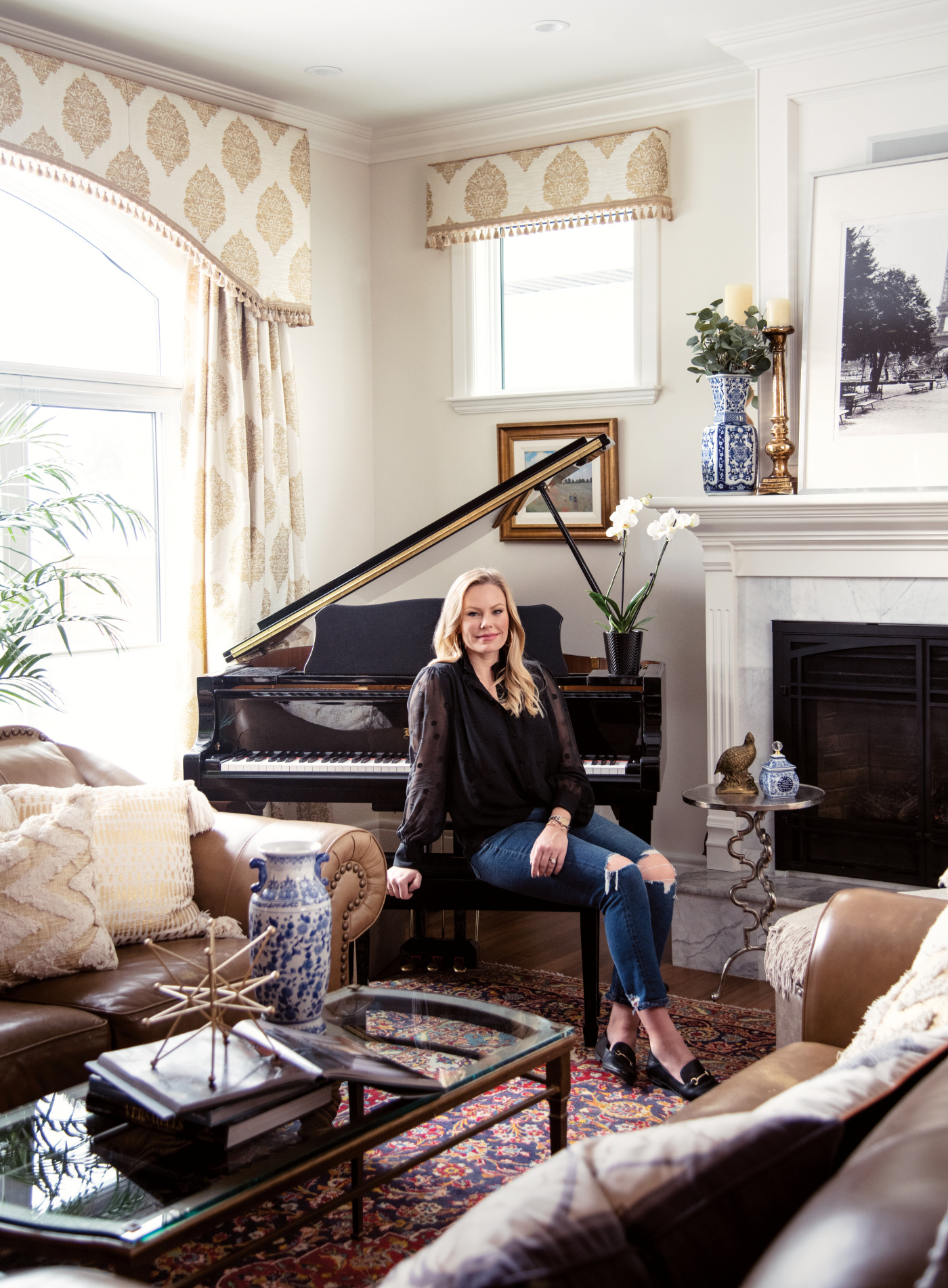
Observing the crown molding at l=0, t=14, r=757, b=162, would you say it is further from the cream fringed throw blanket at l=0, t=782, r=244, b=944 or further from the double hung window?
the cream fringed throw blanket at l=0, t=782, r=244, b=944

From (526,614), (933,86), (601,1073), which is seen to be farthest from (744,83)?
(601,1073)

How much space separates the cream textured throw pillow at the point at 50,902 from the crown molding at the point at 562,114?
11.0 ft

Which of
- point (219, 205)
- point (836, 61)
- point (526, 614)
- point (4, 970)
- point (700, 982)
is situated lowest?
point (700, 982)

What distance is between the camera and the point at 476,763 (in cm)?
300

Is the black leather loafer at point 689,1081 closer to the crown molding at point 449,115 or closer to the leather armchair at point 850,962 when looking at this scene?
the leather armchair at point 850,962

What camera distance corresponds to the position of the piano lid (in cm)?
363

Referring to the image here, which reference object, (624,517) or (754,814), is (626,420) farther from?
(754,814)

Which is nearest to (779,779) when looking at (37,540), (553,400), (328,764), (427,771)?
(427,771)

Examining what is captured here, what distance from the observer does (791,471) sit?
13.2 feet

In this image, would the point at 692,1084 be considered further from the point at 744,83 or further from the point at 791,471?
Result: the point at 744,83

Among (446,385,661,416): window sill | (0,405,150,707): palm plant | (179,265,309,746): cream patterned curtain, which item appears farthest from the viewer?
(446,385,661,416): window sill

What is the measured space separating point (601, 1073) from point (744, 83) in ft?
11.2

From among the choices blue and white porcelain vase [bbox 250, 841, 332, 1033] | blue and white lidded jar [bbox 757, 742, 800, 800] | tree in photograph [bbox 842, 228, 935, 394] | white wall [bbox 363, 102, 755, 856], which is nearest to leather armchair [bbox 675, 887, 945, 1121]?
blue and white porcelain vase [bbox 250, 841, 332, 1033]

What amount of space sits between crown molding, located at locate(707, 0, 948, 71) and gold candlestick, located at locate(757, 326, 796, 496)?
0.89 metres
